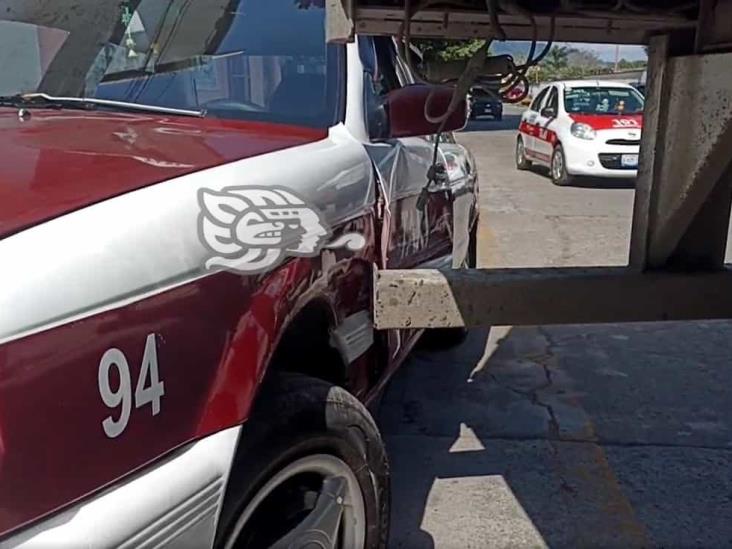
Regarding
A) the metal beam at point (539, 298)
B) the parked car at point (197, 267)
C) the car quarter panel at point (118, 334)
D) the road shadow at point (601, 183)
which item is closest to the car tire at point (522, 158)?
the road shadow at point (601, 183)

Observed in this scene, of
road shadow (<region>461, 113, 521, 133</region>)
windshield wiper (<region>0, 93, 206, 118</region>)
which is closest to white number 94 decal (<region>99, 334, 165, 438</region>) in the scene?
windshield wiper (<region>0, 93, 206, 118</region>)

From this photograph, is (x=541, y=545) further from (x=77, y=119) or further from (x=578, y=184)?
(x=578, y=184)

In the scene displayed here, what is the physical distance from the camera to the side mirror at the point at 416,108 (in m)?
2.79

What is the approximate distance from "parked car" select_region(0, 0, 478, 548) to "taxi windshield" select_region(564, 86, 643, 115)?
10599 millimetres

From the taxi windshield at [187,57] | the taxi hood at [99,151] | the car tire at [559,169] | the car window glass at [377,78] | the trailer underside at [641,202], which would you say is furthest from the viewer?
the car tire at [559,169]

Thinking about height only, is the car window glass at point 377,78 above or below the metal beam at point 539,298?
above

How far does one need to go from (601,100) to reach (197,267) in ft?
42.7

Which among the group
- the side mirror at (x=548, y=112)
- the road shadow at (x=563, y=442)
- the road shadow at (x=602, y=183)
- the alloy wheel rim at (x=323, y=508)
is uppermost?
the side mirror at (x=548, y=112)

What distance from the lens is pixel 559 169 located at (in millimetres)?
13328

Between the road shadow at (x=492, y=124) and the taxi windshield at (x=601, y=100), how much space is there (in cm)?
1213

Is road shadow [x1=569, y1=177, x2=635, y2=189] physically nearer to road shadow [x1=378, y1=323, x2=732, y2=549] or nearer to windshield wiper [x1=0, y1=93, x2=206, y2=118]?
road shadow [x1=378, y1=323, x2=732, y2=549]

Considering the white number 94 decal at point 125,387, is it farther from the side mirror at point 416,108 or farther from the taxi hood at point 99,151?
the side mirror at point 416,108

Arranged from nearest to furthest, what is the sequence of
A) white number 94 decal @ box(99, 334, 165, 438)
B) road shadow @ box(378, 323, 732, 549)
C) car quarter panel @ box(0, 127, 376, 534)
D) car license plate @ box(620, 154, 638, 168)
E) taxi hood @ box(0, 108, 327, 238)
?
car quarter panel @ box(0, 127, 376, 534) → white number 94 decal @ box(99, 334, 165, 438) → taxi hood @ box(0, 108, 327, 238) → road shadow @ box(378, 323, 732, 549) → car license plate @ box(620, 154, 638, 168)

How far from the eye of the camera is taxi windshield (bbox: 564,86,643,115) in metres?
13.2
